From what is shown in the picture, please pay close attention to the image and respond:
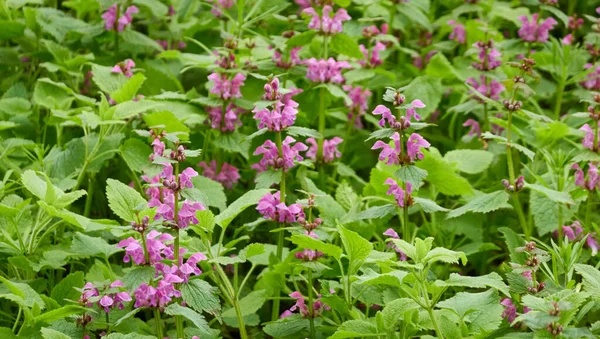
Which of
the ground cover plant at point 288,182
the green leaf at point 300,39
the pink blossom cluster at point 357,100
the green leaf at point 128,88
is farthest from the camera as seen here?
the pink blossom cluster at point 357,100

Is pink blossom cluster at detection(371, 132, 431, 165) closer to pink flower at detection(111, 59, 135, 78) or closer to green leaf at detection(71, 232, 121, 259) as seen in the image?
green leaf at detection(71, 232, 121, 259)

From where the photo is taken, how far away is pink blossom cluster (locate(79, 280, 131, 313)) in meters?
1.81

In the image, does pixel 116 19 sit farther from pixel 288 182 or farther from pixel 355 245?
pixel 355 245

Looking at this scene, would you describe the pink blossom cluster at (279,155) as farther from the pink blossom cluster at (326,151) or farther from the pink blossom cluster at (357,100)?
the pink blossom cluster at (357,100)

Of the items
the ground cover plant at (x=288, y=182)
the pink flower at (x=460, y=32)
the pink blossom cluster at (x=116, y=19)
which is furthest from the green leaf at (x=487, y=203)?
Answer: the pink blossom cluster at (x=116, y=19)

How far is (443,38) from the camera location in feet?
12.7

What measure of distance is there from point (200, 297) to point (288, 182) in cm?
98

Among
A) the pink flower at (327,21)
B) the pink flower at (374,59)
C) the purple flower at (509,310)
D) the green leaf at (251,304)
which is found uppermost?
the pink flower at (327,21)

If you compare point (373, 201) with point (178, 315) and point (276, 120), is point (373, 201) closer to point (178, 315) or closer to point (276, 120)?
point (276, 120)

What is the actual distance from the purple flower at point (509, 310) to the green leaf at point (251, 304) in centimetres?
59

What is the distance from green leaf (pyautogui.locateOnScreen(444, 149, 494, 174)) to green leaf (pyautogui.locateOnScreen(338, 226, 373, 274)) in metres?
0.87

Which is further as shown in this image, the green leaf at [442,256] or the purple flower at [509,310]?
the purple flower at [509,310]

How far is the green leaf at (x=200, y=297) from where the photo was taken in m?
1.74

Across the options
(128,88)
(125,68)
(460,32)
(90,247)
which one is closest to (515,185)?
(90,247)
